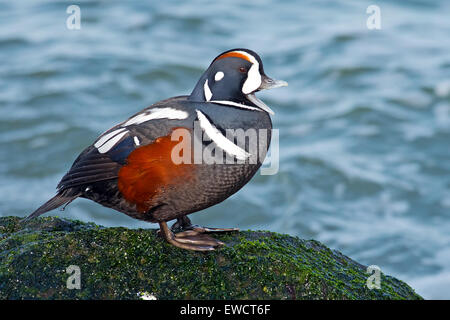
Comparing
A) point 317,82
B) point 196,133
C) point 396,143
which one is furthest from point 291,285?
point 317,82

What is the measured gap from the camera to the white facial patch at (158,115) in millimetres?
4352

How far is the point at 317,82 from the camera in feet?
41.6

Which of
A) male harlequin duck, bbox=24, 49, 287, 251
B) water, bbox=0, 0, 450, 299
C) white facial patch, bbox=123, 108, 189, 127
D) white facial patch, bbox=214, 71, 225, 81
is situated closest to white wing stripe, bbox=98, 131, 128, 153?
male harlequin duck, bbox=24, 49, 287, 251

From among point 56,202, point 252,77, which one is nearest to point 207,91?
point 252,77

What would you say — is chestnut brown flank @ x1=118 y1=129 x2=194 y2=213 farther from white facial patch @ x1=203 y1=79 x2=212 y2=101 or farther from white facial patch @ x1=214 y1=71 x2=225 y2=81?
white facial patch @ x1=214 y1=71 x2=225 y2=81

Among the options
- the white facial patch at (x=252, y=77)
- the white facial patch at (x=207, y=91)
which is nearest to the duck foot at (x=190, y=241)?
the white facial patch at (x=207, y=91)

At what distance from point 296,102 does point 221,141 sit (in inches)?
309

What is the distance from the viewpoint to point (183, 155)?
421 centimetres

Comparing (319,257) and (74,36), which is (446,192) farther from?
(74,36)

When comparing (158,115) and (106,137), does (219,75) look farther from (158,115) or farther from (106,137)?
(106,137)

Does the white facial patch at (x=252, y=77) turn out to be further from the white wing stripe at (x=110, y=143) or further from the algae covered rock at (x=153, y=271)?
the algae covered rock at (x=153, y=271)

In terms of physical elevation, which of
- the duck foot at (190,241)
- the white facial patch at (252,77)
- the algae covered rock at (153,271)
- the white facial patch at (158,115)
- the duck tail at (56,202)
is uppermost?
the white facial patch at (252,77)

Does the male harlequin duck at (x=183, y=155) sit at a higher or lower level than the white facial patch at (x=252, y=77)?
lower

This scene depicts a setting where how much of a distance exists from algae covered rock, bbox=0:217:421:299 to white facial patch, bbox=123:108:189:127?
79cm
